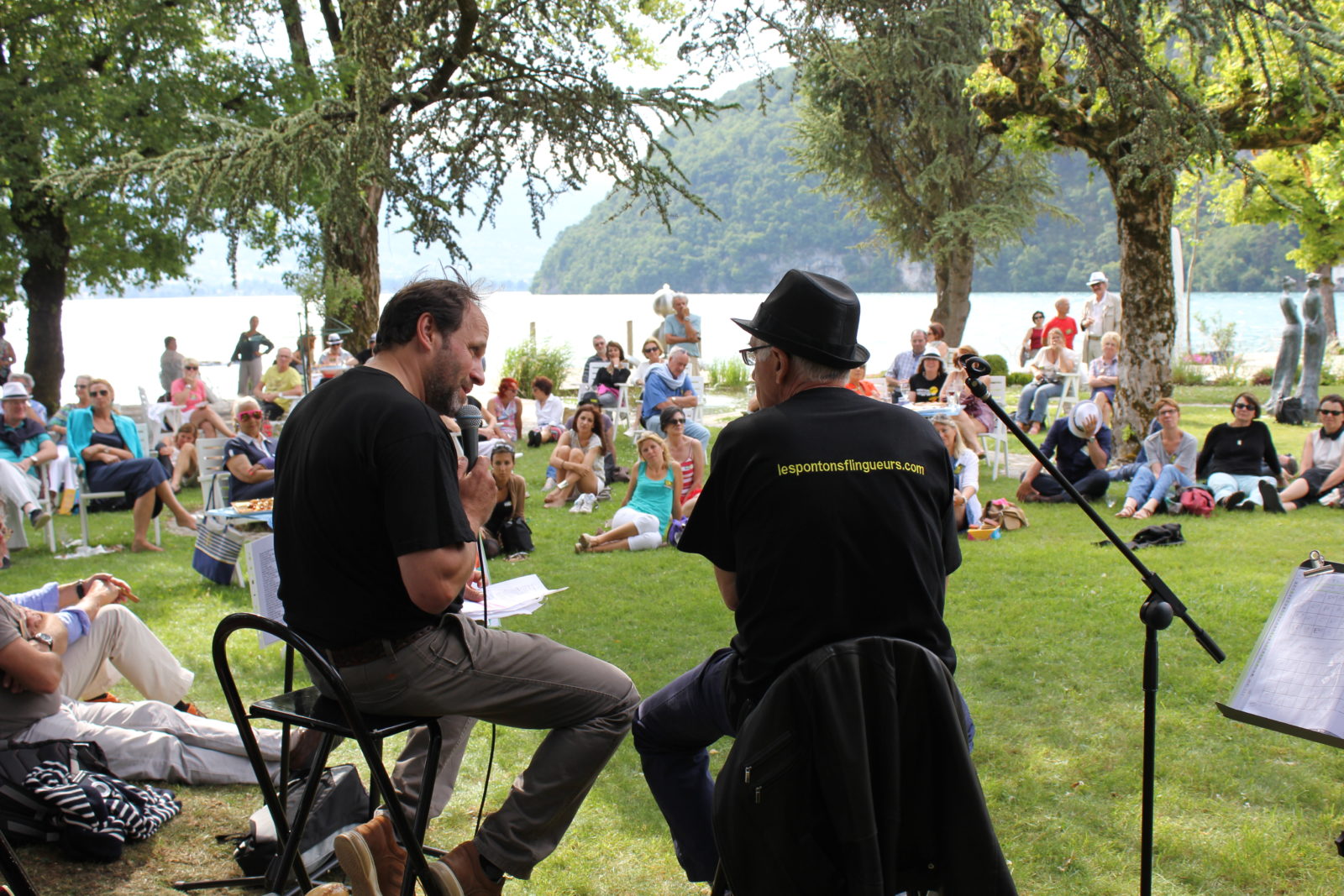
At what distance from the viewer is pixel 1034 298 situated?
6881 centimetres

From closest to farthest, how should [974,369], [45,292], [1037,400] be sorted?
[974,369] → [1037,400] → [45,292]

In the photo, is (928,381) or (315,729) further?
(928,381)

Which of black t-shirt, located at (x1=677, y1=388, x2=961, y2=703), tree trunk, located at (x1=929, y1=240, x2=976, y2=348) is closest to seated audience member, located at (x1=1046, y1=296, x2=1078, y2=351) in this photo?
tree trunk, located at (x1=929, y1=240, x2=976, y2=348)

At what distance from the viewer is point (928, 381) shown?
10961 millimetres

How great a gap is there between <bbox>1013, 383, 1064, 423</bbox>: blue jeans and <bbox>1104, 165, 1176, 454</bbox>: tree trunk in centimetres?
219

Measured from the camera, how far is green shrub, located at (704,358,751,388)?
19.8 m

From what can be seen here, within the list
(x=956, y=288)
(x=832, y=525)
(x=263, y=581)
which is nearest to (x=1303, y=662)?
(x=832, y=525)

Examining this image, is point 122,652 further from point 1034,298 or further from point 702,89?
point 1034,298

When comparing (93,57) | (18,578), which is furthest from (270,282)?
(18,578)

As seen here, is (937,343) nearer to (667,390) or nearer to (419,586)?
(667,390)

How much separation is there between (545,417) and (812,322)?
11.4 meters

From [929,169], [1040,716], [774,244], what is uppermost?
[774,244]

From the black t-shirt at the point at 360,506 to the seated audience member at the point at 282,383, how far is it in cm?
1100

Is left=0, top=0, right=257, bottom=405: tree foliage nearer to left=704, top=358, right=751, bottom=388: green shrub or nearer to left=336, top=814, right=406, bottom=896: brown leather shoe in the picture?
left=704, top=358, right=751, bottom=388: green shrub
